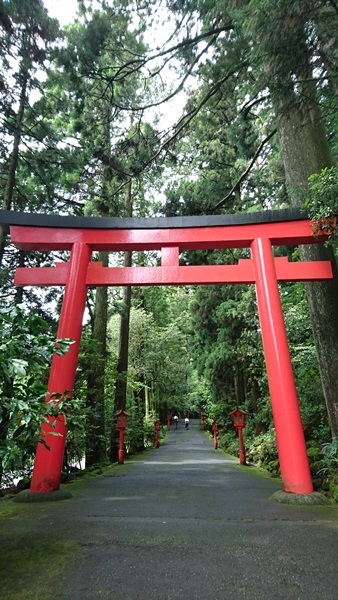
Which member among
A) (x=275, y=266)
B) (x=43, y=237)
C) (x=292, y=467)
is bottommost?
(x=292, y=467)

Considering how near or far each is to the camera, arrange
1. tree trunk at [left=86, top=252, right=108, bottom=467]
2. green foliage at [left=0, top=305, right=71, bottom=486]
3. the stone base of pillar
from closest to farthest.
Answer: green foliage at [left=0, top=305, right=71, bottom=486] → the stone base of pillar → tree trunk at [left=86, top=252, right=108, bottom=467]

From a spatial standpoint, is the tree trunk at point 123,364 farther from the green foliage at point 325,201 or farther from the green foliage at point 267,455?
the green foliage at point 325,201

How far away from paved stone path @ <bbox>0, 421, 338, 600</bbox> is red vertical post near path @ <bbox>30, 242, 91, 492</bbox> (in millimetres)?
385

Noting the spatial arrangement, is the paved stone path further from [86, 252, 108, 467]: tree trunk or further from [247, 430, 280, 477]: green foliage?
[86, 252, 108, 467]: tree trunk

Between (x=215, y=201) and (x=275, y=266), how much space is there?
198 inches

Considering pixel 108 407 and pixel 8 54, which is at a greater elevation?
pixel 8 54

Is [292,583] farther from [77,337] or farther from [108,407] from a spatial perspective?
[108,407]

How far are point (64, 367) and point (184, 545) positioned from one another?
265cm

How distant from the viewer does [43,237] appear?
4953 mm

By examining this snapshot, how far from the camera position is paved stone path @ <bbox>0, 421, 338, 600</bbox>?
1.82 meters

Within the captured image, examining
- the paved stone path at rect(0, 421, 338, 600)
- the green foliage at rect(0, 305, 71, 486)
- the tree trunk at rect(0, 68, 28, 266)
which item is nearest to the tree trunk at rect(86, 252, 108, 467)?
the tree trunk at rect(0, 68, 28, 266)

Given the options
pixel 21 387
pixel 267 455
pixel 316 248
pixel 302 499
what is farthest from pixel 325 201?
pixel 267 455

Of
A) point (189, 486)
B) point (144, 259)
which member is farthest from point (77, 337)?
point (144, 259)

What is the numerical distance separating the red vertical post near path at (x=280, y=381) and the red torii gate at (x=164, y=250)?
0.05ft
